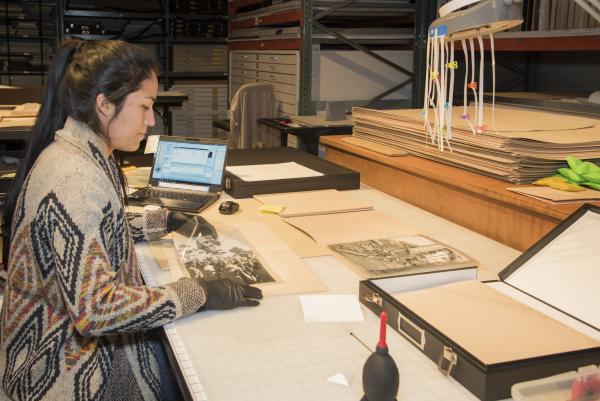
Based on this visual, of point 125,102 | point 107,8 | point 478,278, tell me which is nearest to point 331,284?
point 478,278

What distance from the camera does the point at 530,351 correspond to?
3.14 ft

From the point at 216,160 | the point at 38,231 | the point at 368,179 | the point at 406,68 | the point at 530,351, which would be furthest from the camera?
the point at 406,68

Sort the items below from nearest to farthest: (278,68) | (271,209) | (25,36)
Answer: (271,209)
(278,68)
(25,36)

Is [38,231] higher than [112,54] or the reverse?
the reverse

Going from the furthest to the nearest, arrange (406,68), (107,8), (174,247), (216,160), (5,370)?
1. (107,8)
2. (406,68)
3. (216,160)
4. (174,247)
5. (5,370)

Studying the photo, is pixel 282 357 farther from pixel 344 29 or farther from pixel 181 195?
pixel 344 29

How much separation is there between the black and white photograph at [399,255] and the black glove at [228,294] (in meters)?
0.26

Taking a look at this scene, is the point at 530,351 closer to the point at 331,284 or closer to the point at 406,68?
the point at 331,284

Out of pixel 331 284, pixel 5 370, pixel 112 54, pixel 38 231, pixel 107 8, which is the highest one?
pixel 107 8

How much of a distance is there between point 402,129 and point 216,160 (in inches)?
23.0

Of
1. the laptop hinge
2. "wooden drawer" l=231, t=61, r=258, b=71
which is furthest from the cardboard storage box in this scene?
"wooden drawer" l=231, t=61, r=258, b=71

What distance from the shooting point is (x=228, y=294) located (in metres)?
1.15

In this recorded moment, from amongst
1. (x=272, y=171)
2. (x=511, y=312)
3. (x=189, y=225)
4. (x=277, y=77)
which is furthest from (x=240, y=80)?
(x=511, y=312)

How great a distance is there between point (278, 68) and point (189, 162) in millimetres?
2775
